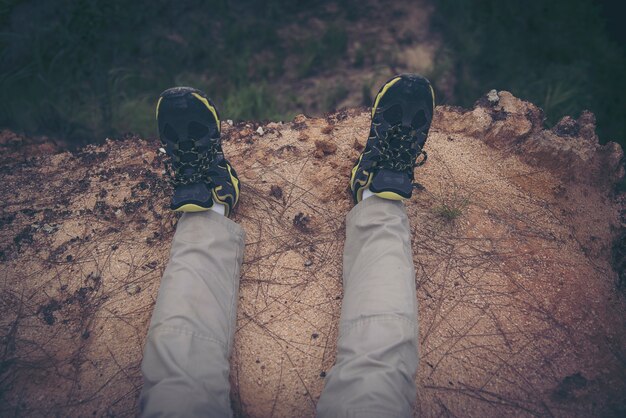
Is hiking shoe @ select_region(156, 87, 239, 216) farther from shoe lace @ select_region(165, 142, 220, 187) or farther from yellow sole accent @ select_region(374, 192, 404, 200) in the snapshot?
yellow sole accent @ select_region(374, 192, 404, 200)

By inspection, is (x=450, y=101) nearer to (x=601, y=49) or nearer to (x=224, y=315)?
(x=601, y=49)

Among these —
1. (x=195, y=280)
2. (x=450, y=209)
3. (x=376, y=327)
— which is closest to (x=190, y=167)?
(x=195, y=280)

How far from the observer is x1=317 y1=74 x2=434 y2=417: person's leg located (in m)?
1.49

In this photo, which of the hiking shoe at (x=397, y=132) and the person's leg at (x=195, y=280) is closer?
A: the person's leg at (x=195, y=280)

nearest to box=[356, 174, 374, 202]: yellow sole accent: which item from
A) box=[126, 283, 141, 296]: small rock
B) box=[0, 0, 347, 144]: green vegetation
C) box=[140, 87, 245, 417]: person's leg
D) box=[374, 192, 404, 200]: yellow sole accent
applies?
box=[374, 192, 404, 200]: yellow sole accent

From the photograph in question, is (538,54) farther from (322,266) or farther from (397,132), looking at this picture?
(322,266)

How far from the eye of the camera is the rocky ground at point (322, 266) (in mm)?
1803

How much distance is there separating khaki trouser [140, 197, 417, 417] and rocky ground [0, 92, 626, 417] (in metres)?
0.25

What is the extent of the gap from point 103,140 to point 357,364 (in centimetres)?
264

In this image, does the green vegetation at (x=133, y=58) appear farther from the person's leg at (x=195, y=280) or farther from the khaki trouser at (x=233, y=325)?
the khaki trouser at (x=233, y=325)

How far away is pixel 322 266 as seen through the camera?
2152 millimetres

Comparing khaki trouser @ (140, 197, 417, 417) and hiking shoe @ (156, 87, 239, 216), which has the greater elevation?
hiking shoe @ (156, 87, 239, 216)

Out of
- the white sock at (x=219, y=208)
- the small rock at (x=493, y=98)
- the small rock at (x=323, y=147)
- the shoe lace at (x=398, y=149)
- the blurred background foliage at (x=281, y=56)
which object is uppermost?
the blurred background foliage at (x=281, y=56)

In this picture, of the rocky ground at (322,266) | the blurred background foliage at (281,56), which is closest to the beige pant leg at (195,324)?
the rocky ground at (322,266)
